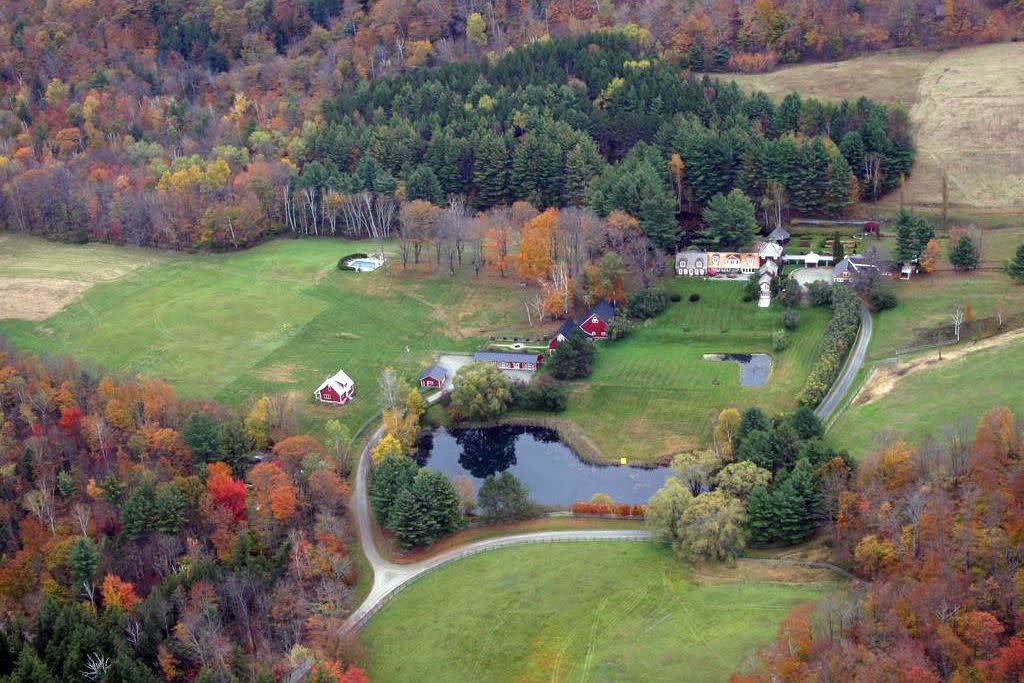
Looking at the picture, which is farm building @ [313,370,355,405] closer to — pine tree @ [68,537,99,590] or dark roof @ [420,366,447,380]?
dark roof @ [420,366,447,380]

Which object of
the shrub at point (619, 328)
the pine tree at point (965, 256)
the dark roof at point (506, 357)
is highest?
the pine tree at point (965, 256)

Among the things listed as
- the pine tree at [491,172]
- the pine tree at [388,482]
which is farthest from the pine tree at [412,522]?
the pine tree at [491,172]

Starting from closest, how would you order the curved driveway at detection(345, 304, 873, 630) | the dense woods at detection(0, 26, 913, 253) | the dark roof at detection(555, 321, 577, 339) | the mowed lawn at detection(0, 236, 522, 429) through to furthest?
the curved driveway at detection(345, 304, 873, 630) → the mowed lawn at detection(0, 236, 522, 429) → the dark roof at detection(555, 321, 577, 339) → the dense woods at detection(0, 26, 913, 253)

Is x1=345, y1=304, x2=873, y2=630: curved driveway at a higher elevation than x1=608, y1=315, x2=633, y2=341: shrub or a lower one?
lower

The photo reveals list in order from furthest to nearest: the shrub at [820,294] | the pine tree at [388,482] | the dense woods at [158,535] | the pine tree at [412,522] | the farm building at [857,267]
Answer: the farm building at [857,267]
the shrub at [820,294]
the pine tree at [388,482]
the pine tree at [412,522]
the dense woods at [158,535]

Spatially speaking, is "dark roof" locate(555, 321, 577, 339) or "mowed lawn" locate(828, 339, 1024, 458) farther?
"dark roof" locate(555, 321, 577, 339)

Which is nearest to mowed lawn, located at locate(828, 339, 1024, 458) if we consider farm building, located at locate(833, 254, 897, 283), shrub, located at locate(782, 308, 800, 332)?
shrub, located at locate(782, 308, 800, 332)

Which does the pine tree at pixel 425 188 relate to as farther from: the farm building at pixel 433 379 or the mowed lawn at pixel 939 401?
the mowed lawn at pixel 939 401

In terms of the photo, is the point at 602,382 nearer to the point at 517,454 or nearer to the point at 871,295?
the point at 517,454
